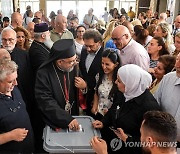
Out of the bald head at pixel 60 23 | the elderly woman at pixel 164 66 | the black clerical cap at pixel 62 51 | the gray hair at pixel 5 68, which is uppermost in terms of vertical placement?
the bald head at pixel 60 23

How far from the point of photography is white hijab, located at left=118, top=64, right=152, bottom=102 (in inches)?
82.8

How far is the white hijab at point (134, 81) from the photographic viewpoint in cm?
210

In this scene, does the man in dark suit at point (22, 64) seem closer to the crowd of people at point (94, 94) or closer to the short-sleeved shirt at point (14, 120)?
the crowd of people at point (94, 94)

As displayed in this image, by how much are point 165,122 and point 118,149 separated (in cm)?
83

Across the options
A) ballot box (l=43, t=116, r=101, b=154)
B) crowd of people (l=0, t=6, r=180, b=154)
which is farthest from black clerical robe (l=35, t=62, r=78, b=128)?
ballot box (l=43, t=116, r=101, b=154)

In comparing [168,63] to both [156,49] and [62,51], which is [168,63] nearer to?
[156,49]

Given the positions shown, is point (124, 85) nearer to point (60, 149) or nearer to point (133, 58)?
point (60, 149)

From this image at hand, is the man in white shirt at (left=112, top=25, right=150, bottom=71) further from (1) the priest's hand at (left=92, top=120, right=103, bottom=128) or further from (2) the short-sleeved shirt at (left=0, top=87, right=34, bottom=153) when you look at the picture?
(2) the short-sleeved shirt at (left=0, top=87, right=34, bottom=153)

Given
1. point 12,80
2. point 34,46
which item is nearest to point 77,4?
point 34,46

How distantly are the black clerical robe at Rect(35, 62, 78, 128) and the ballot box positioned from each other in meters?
0.11

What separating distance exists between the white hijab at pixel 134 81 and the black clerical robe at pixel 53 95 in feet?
2.00

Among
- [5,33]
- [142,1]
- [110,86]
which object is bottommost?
[110,86]

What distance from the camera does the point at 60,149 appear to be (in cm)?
188

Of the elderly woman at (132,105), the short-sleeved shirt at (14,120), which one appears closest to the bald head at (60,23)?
the short-sleeved shirt at (14,120)
